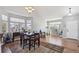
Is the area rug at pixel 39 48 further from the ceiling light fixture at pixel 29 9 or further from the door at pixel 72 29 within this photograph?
the ceiling light fixture at pixel 29 9

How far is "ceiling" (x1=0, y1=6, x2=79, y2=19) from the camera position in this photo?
195cm

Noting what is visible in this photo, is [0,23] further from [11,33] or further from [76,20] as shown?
[76,20]

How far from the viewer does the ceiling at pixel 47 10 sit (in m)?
1.95

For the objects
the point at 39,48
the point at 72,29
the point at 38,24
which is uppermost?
the point at 38,24

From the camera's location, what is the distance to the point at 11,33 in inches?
77.7

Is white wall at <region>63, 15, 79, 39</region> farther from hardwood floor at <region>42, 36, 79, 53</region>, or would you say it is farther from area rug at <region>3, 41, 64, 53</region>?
area rug at <region>3, 41, 64, 53</region>

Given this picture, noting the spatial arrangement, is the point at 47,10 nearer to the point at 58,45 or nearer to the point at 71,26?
the point at 71,26

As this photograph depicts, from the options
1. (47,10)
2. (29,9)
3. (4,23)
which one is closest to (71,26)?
(47,10)

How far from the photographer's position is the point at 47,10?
2.00m

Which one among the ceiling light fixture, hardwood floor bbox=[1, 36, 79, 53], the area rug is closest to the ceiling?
the ceiling light fixture
